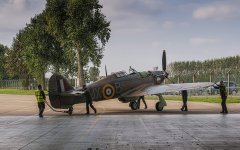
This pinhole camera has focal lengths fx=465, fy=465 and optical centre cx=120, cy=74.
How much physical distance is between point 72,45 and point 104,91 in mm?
45859

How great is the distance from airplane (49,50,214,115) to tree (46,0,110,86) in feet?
126

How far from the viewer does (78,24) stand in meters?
73.4

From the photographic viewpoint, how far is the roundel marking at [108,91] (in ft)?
103

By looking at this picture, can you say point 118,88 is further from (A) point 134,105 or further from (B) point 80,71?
(B) point 80,71

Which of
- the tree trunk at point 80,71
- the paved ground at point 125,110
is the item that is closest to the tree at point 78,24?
the tree trunk at point 80,71

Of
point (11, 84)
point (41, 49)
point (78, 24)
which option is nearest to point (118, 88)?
point (78, 24)

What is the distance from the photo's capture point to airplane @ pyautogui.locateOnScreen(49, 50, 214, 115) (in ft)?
97.2

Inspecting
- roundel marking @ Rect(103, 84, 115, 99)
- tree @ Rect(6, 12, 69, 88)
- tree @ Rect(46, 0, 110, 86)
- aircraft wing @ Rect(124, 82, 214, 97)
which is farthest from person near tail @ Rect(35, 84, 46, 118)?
tree @ Rect(6, 12, 69, 88)

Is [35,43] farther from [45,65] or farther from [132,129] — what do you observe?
[132,129]

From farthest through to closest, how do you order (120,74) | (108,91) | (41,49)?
(41,49) < (120,74) < (108,91)

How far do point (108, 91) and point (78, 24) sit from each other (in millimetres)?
43204

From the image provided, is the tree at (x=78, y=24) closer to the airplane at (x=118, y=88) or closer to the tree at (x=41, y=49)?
the tree at (x=41, y=49)

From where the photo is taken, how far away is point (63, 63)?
292 ft

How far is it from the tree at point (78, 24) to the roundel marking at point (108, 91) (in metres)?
41.6
